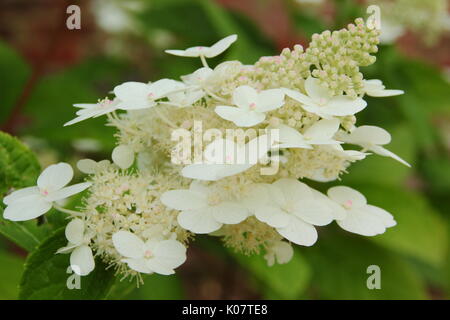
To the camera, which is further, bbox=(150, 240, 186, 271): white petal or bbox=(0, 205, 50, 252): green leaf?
bbox=(0, 205, 50, 252): green leaf

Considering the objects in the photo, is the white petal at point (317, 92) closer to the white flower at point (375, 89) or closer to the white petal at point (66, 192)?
the white flower at point (375, 89)

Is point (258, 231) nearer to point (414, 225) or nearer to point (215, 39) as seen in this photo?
point (414, 225)

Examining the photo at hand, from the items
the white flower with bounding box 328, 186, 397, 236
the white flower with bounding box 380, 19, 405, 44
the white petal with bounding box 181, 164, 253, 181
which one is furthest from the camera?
the white flower with bounding box 380, 19, 405, 44

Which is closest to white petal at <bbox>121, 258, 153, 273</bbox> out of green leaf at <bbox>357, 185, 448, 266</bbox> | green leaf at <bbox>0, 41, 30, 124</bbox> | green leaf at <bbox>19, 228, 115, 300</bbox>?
green leaf at <bbox>19, 228, 115, 300</bbox>

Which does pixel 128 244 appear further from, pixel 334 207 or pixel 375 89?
pixel 375 89

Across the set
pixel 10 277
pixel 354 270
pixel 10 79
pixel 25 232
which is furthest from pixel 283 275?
pixel 10 79

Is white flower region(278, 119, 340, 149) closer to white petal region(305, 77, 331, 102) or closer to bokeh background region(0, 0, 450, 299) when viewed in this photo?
white petal region(305, 77, 331, 102)

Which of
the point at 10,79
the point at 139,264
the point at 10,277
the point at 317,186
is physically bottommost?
the point at 139,264
